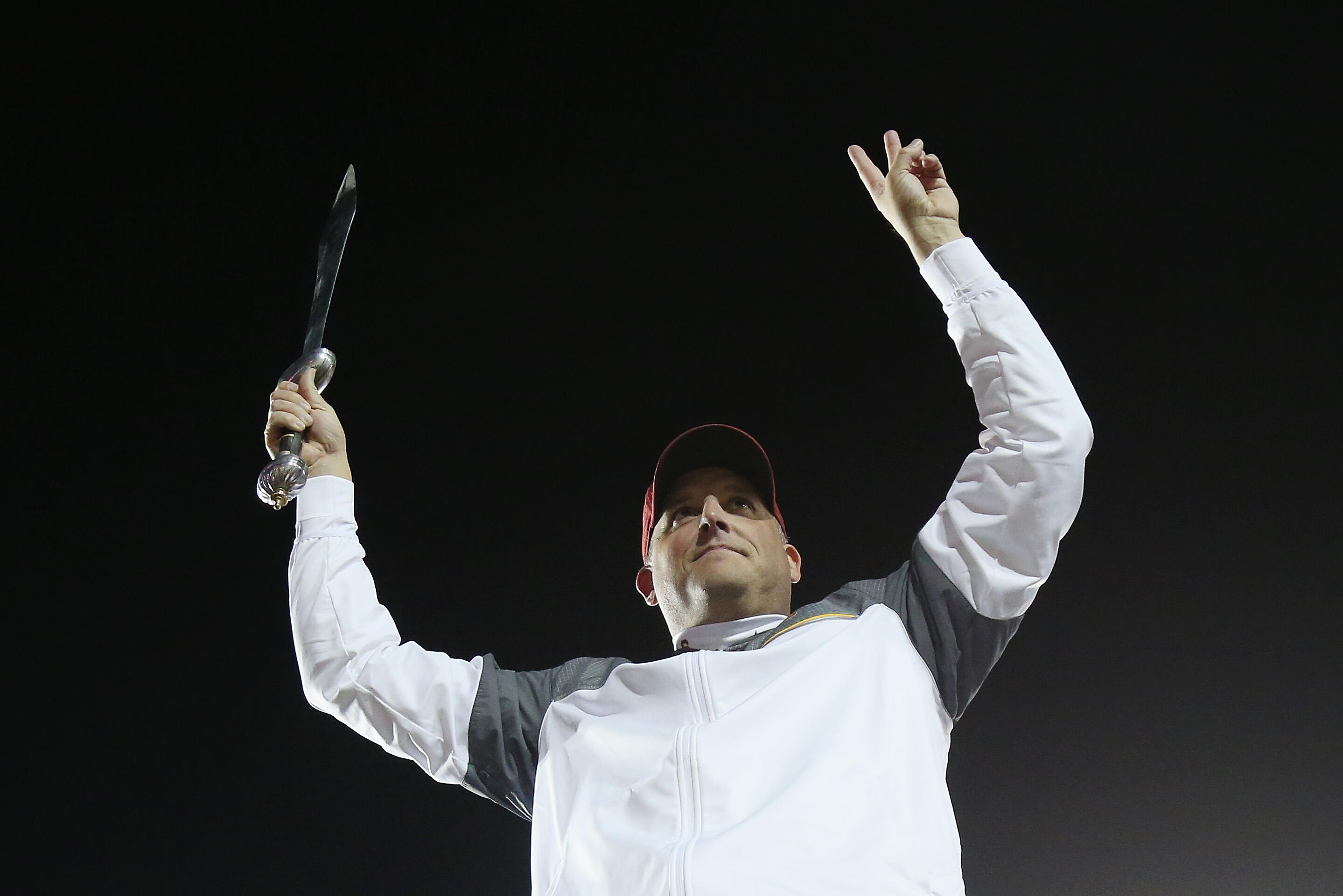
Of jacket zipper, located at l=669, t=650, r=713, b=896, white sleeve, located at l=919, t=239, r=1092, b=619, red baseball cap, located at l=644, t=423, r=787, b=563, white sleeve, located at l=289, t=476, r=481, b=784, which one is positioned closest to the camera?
jacket zipper, located at l=669, t=650, r=713, b=896

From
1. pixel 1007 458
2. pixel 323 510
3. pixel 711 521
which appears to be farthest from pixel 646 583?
pixel 1007 458

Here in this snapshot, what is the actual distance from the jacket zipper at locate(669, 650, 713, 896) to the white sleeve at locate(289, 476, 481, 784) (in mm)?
253

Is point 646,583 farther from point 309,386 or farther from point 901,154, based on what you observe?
point 901,154

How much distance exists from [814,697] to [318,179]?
1.85 m

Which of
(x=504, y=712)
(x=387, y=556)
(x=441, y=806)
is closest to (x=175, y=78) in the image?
(x=387, y=556)

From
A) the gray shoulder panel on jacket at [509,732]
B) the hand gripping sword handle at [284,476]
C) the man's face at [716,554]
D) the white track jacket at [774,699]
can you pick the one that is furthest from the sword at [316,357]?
the man's face at [716,554]

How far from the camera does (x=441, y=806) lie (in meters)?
1.95

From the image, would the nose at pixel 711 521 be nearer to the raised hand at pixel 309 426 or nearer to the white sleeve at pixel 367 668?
the white sleeve at pixel 367 668

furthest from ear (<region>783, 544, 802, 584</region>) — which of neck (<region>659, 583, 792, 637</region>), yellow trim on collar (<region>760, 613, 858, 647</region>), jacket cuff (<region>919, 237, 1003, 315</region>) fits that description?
jacket cuff (<region>919, 237, 1003, 315</region>)

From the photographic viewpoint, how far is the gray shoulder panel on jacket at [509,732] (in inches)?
43.8

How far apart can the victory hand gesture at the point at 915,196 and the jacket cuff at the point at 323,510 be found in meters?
0.68

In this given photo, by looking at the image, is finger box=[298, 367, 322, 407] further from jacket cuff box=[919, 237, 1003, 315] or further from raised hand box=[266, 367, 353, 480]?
jacket cuff box=[919, 237, 1003, 315]

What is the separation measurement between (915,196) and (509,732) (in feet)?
2.37

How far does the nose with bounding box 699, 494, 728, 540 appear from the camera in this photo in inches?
49.1
